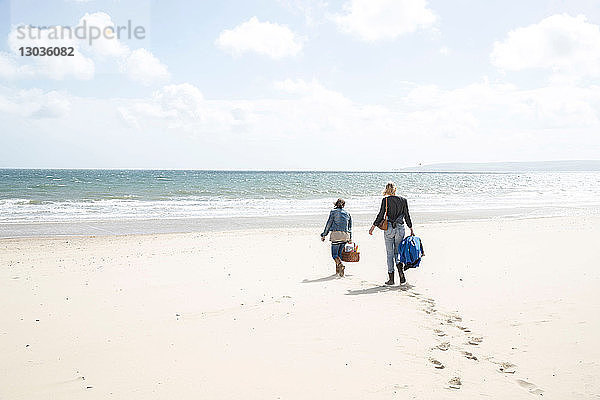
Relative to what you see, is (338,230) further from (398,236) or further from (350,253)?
(398,236)

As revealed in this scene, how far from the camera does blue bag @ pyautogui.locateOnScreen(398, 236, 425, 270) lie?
7672mm

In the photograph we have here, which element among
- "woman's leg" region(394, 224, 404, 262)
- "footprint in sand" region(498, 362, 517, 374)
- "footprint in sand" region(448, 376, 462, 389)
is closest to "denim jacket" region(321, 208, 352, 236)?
"woman's leg" region(394, 224, 404, 262)

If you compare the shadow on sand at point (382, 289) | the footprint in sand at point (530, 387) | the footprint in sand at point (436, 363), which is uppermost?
the footprint in sand at point (436, 363)

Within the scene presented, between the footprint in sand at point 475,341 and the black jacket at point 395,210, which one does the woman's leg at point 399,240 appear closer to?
the black jacket at point 395,210

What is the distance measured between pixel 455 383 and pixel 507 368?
0.70m

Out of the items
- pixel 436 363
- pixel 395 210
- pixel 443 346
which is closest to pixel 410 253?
pixel 395 210

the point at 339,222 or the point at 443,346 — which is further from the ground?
the point at 339,222

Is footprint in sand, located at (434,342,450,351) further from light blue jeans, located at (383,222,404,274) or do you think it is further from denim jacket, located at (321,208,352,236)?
denim jacket, located at (321,208,352,236)

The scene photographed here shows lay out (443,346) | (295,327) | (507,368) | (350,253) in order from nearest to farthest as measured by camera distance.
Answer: (507,368), (443,346), (295,327), (350,253)

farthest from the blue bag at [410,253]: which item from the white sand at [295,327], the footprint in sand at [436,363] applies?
→ the footprint in sand at [436,363]

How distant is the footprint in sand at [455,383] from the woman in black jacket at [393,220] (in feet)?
12.1

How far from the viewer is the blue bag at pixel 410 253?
767cm

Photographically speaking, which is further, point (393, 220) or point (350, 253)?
point (350, 253)

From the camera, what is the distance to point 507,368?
4344mm
